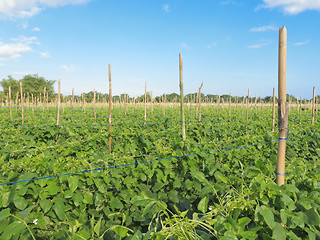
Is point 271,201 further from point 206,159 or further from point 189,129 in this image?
point 189,129

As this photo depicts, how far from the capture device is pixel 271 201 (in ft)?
6.18

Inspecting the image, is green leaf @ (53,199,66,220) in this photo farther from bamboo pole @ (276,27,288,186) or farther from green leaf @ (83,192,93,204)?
bamboo pole @ (276,27,288,186)

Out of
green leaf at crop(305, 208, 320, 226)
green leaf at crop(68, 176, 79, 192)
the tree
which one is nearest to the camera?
green leaf at crop(305, 208, 320, 226)

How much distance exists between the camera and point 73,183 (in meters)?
2.48

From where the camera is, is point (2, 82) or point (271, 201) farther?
point (2, 82)

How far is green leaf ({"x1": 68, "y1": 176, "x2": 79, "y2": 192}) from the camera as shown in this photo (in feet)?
8.06

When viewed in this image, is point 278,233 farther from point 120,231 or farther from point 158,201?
point 120,231

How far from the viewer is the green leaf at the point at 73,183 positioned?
2.46 meters

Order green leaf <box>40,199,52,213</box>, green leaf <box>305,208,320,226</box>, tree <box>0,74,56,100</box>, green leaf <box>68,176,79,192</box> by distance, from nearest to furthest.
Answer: green leaf <box>305,208,320,226</box>, green leaf <box>40,199,52,213</box>, green leaf <box>68,176,79,192</box>, tree <box>0,74,56,100</box>

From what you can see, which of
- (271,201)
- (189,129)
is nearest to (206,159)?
(271,201)

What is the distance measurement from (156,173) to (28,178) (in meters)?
1.53

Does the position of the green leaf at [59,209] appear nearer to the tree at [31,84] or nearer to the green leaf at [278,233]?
the green leaf at [278,233]

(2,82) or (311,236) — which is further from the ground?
(2,82)

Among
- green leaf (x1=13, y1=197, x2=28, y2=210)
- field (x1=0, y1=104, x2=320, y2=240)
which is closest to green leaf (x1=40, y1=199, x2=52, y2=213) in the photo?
field (x1=0, y1=104, x2=320, y2=240)
